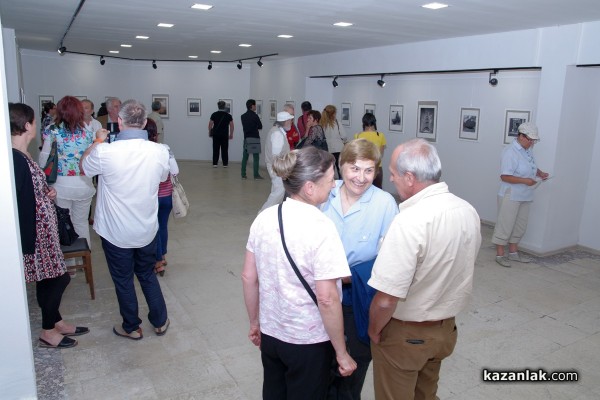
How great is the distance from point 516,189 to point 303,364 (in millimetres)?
4629

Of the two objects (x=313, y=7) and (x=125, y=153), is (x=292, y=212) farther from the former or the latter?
(x=313, y=7)

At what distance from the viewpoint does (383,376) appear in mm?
2318

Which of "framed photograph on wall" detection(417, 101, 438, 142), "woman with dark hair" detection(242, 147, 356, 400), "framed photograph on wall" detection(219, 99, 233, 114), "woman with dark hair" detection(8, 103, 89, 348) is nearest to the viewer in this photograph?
"woman with dark hair" detection(242, 147, 356, 400)

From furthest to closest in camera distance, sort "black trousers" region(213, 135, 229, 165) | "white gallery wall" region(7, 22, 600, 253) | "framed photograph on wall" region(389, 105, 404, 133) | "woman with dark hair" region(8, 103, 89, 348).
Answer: "black trousers" region(213, 135, 229, 165) < "framed photograph on wall" region(389, 105, 404, 133) < "white gallery wall" region(7, 22, 600, 253) < "woman with dark hair" region(8, 103, 89, 348)

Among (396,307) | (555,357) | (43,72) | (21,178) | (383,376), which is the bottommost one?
(555,357)

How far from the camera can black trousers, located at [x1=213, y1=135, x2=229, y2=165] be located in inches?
540

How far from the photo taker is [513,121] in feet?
24.0

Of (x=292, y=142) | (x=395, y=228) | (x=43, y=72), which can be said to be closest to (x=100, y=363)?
(x=395, y=228)

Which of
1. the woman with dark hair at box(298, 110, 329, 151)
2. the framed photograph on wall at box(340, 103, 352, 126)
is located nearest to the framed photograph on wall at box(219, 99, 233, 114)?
the framed photograph on wall at box(340, 103, 352, 126)

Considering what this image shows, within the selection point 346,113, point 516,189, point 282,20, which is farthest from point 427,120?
point 282,20

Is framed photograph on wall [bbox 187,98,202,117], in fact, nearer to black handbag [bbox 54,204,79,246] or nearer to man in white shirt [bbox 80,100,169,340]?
black handbag [bbox 54,204,79,246]

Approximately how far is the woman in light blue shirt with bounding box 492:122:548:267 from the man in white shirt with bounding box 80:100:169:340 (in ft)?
13.5

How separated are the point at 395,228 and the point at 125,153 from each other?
2183mm

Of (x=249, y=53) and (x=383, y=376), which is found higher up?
(x=249, y=53)
